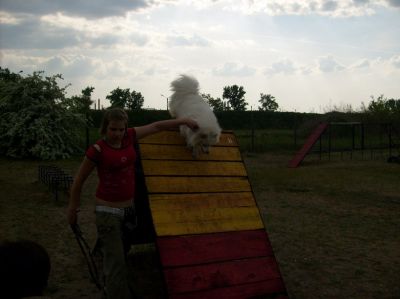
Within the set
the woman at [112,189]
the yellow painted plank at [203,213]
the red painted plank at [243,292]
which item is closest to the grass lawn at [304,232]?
the red painted plank at [243,292]

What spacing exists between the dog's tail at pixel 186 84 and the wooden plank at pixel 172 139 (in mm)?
841

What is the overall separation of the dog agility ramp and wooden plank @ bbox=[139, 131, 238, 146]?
0.01m

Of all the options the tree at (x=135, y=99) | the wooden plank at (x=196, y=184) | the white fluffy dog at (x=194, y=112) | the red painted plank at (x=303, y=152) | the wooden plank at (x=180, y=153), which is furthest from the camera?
the tree at (x=135, y=99)

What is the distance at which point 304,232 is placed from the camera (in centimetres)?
638

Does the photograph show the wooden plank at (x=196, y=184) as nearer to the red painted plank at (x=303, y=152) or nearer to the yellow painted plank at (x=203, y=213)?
the yellow painted plank at (x=203, y=213)

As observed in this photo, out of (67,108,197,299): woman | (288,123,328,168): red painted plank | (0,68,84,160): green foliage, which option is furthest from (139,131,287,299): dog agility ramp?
(0,68,84,160): green foliage

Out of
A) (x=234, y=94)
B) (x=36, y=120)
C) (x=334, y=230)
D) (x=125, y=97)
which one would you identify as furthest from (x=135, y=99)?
(x=334, y=230)

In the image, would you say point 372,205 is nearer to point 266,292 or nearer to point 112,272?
point 266,292

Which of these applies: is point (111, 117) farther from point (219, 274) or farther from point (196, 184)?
point (219, 274)

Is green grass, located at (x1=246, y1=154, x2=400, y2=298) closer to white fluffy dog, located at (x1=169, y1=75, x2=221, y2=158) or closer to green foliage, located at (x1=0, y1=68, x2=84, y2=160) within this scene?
white fluffy dog, located at (x1=169, y1=75, x2=221, y2=158)

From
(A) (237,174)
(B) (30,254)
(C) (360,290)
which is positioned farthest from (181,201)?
(B) (30,254)

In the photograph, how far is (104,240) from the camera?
332 cm

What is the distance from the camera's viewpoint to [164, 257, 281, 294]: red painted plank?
3.48 metres

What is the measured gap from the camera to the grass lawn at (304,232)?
14.7ft
